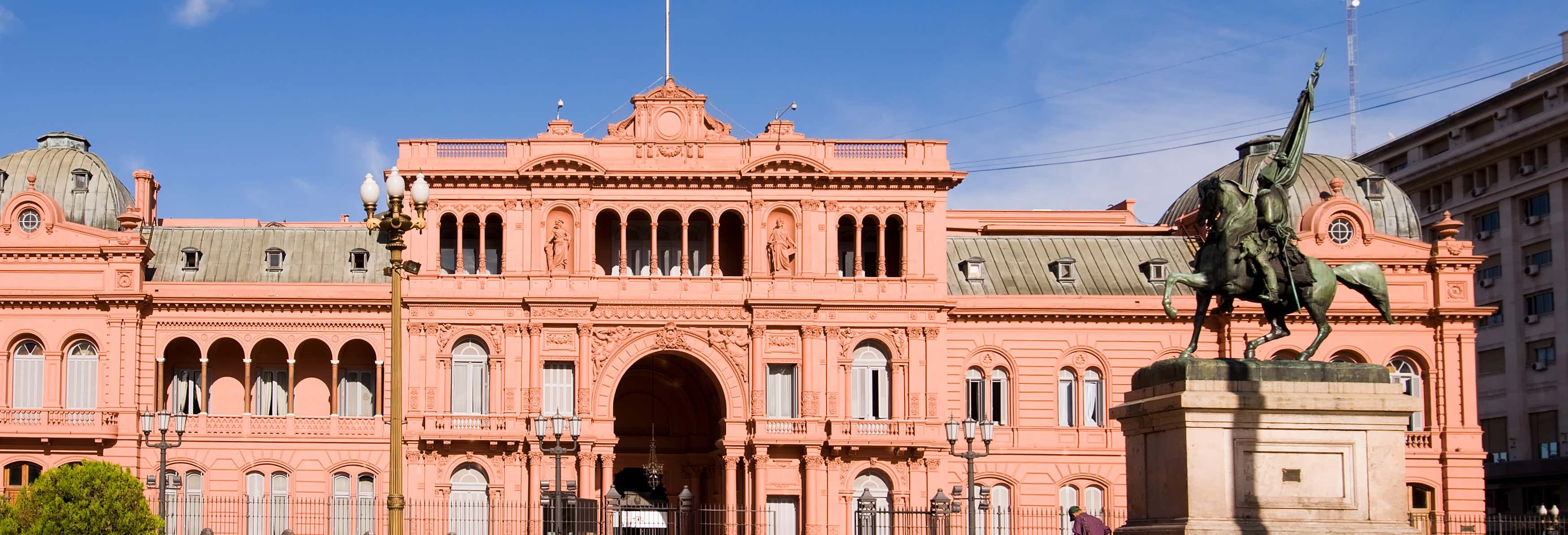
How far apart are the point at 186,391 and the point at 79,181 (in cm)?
890

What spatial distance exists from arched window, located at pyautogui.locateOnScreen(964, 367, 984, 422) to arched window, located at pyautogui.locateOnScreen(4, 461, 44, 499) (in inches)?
1222

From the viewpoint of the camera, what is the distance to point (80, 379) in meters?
63.9

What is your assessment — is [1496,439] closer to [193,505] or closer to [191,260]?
[193,505]

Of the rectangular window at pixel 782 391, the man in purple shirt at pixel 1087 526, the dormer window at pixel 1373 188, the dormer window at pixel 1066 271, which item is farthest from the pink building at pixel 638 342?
the man in purple shirt at pixel 1087 526

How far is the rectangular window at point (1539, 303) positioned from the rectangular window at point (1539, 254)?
50.1 inches

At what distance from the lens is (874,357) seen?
208ft

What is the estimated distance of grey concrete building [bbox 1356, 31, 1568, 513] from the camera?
3155 inches

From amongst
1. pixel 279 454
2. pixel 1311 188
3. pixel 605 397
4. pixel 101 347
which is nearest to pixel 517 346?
pixel 605 397

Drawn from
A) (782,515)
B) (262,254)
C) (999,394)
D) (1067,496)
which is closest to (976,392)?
(999,394)

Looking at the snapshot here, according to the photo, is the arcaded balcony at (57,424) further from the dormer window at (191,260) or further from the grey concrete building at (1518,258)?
the grey concrete building at (1518,258)

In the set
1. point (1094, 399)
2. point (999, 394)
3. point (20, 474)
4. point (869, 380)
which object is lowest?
point (20, 474)

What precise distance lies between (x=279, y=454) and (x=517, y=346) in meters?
9.03

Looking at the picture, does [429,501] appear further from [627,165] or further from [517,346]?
[627,165]

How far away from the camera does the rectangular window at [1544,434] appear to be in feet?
267
